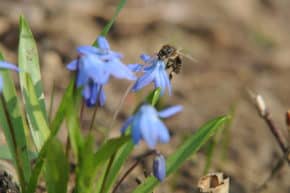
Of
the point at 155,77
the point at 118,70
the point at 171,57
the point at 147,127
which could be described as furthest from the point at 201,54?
the point at 147,127

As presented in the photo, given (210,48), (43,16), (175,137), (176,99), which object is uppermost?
(43,16)

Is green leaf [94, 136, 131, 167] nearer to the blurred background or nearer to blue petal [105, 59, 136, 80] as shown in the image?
blue petal [105, 59, 136, 80]

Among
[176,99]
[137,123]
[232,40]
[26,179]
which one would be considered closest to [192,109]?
[176,99]

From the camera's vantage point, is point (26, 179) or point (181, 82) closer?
point (26, 179)

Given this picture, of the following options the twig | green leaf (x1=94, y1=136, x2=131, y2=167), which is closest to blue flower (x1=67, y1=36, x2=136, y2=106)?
green leaf (x1=94, y1=136, x2=131, y2=167)

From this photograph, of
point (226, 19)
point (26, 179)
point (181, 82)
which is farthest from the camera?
point (226, 19)

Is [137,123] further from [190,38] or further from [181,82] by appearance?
[190,38]
